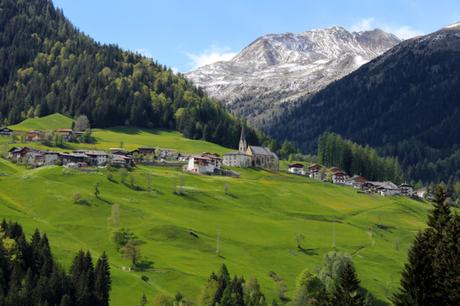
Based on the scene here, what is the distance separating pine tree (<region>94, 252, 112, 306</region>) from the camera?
11438 centimetres

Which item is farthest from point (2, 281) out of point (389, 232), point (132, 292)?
point (389, 232)

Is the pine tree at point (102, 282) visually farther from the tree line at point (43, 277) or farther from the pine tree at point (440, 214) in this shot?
the pine tree at point (440, 214)

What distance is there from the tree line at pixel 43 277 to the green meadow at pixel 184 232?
16.2ft

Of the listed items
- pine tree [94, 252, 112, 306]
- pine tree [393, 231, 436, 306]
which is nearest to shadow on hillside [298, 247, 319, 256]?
pine tree [94, 252, 112, 306]

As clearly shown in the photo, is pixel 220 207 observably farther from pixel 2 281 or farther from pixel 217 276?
pixel 2 281

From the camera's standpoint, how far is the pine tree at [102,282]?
375 feet

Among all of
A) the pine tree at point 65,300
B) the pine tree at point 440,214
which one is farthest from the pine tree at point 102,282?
the pine tree at point 440,214

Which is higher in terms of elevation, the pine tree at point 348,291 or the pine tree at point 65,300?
the pine tree at point 348,291

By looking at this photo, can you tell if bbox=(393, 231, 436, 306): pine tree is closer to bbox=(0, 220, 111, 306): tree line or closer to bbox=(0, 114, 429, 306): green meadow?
bbox=(0, 220, 111, 306): tree line

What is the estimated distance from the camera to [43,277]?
A: 4446 inches

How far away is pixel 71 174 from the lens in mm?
196625

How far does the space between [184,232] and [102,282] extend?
146 ft

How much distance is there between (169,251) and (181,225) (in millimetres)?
17220

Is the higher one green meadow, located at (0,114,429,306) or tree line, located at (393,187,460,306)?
tree line, located at (393,187,460,306)
